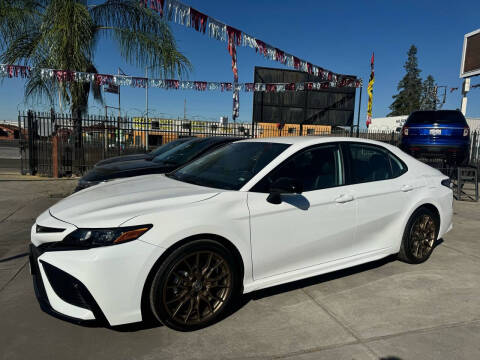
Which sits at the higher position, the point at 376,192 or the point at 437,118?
the point at 437,118

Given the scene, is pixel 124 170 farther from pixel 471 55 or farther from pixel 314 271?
pixel 471 55

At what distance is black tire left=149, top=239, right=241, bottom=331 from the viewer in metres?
2.51

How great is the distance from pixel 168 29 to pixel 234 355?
12496 millimetres

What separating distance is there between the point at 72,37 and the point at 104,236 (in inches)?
440

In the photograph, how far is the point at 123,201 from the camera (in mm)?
2719

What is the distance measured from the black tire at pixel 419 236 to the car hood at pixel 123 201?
8.06 ft

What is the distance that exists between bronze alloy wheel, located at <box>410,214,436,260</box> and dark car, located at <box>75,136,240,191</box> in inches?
151

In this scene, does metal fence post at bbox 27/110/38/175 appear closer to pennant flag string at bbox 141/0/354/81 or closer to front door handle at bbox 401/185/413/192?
pennant flag string at bbox 141/0/354/81

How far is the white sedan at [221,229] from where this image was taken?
2.38m

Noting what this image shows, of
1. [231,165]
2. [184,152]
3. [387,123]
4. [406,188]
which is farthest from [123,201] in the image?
[387,123]

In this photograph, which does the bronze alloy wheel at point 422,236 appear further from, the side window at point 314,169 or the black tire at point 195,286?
the black tire at point 195,286

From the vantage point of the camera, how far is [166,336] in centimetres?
261

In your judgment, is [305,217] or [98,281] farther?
[305,217]

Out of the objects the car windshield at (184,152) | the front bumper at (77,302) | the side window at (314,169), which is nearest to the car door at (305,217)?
the side window at (314,169)
